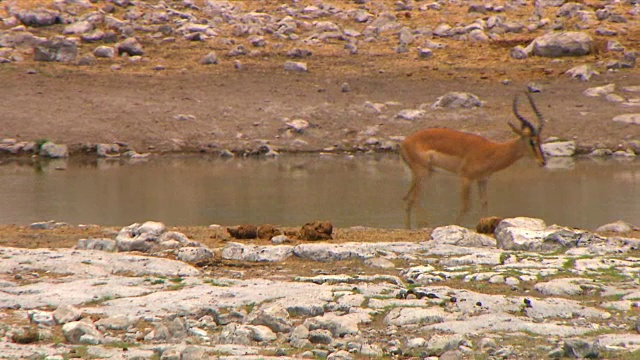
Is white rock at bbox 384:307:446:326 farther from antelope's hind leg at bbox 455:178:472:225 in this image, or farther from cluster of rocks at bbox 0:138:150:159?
cluster of rocks at bbox 0:138:150:159

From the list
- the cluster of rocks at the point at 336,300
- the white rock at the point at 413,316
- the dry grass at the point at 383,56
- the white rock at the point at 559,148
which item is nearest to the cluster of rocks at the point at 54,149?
the dry grass at the point at 383,56

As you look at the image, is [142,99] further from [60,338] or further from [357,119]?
[60,338]

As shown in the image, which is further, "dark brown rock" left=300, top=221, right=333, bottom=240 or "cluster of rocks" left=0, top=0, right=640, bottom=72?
"cluster of rocks" left=0, top=0, right=640, bottom=72

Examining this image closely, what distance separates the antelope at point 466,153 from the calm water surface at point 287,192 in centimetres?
39

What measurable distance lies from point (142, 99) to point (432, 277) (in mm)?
12422

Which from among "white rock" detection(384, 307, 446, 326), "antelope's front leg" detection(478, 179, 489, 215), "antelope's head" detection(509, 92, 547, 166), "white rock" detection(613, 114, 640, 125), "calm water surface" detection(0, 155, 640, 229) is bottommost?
"calm water surface" detection(0, 155, 640, 229)

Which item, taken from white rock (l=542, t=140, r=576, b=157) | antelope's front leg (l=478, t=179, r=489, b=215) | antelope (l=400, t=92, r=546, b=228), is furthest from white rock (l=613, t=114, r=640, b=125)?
antelope's front leg (l=478, t=179, r=489, b=215)

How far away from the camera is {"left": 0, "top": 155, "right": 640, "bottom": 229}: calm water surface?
12352 mm

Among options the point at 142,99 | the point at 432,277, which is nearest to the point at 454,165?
the point at 432,277

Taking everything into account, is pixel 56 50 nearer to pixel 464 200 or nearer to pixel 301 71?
pixel 301 71

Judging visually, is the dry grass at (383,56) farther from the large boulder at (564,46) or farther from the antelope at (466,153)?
the antelope at (466,153)

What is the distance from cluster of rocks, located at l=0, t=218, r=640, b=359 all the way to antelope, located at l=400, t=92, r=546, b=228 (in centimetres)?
444

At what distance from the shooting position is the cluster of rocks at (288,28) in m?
21.7

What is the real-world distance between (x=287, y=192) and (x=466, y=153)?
2.28m
